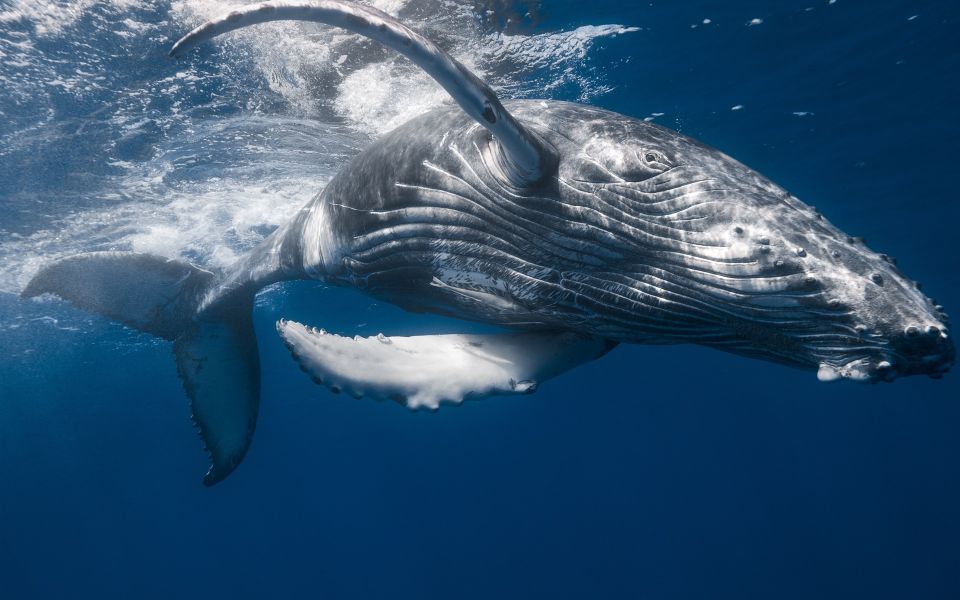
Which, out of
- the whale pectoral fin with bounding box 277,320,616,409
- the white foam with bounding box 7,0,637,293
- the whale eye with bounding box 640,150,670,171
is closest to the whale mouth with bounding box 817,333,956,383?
the whale eye with bounding box 640,150,670,171

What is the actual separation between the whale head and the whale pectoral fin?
488 mm

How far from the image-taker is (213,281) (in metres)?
6.89

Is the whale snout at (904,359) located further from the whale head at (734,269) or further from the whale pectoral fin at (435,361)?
the whale pectoral fin at (435,361)

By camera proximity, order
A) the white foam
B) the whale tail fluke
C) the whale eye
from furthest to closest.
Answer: the white foam → the whale tail fluke → the whale eye

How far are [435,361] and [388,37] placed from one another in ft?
6.22

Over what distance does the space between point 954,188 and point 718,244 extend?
27.6m

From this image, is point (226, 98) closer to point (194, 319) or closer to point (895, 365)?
point (194, 319)

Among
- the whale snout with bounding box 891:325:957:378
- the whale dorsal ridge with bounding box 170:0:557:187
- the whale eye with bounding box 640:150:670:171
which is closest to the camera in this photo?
the whale snout with bounding box 891:325:957:378

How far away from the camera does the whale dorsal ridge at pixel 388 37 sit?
238 centimetres

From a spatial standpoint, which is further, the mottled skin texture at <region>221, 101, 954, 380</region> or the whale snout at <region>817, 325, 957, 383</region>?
the mottled skin texture at <region>221, 101, 954, 380</region>

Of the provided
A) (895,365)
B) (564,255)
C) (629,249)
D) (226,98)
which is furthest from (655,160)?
(226,98)

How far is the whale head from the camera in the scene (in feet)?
7.90

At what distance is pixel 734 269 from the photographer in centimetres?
268

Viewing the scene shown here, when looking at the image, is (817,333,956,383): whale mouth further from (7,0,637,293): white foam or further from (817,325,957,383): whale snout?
(7,0,637,293): white foam
